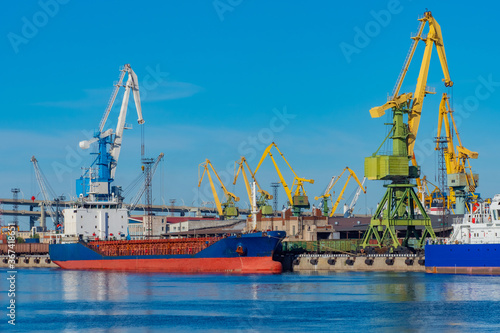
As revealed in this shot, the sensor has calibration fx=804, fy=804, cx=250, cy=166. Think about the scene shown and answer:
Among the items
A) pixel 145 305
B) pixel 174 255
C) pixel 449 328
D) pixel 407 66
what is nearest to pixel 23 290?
pixel 145 305

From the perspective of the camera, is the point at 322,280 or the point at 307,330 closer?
the point at 307,330

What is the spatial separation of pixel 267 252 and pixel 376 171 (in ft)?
52.7

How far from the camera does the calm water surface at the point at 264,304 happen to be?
46.7 metres

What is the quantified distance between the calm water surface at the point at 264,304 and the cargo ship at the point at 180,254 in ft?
24.4

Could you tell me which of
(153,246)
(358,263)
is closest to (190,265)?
(153,246)

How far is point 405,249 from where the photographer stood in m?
88.5

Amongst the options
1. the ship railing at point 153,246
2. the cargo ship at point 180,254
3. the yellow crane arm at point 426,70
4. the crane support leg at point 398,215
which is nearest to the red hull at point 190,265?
the cargo ship at point 180,254

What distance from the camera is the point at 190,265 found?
91.0 meters

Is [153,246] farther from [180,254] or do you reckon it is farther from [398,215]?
[398,215]

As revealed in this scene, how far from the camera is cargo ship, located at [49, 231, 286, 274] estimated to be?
8481cm

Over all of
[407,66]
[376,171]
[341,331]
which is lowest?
[341,331]

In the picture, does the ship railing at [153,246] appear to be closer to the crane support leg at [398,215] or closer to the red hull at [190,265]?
the red hull at [190,265]

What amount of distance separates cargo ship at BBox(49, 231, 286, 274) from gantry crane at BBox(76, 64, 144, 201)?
890cm

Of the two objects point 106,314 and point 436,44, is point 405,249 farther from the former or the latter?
point 106,314
